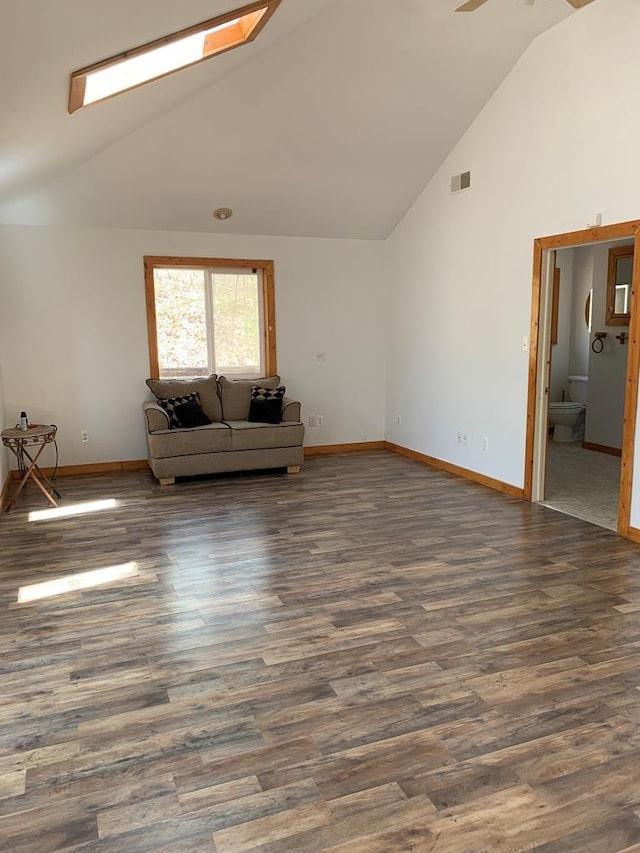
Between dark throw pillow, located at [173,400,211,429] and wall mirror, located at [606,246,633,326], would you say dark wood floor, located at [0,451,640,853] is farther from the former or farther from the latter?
wall mirror, located at [606,246,633,326]

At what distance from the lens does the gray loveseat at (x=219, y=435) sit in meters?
5.94

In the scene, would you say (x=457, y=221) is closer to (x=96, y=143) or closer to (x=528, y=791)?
(x=96, y=143)

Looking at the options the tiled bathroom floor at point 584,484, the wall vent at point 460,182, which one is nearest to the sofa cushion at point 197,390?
the wall vent at point 460,182

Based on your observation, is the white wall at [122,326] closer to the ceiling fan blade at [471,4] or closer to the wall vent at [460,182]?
the wall vent at [460,182]

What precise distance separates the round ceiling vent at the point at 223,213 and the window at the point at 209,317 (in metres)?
0.45

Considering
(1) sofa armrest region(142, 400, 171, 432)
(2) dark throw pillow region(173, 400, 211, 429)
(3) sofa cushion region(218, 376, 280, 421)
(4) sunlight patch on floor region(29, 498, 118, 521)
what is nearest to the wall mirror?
(3) sofa cushion region(218, 376, 280, 421)

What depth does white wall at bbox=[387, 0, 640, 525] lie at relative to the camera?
425 cm

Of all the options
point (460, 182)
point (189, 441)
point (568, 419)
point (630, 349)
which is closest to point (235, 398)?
point (189, 441)

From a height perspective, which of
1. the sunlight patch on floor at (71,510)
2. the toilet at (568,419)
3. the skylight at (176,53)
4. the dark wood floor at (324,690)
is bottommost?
the dark wood floor at (324,690)

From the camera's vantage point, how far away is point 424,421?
675 cm

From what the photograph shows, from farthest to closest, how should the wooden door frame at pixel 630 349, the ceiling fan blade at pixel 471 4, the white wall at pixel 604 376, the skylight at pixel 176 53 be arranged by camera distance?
the white wall at pixel 604 376 → the wooden door frame at pixel 630 349 → the ceiling fan blade at pixel 471 4 → the skylight at pixel 176 53

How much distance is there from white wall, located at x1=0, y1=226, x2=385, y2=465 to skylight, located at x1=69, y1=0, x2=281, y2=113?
106 inches

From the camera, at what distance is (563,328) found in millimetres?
8344

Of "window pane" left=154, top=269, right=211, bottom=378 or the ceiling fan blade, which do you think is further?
"window pane" left=154, top=269, right=211, bottom=378
